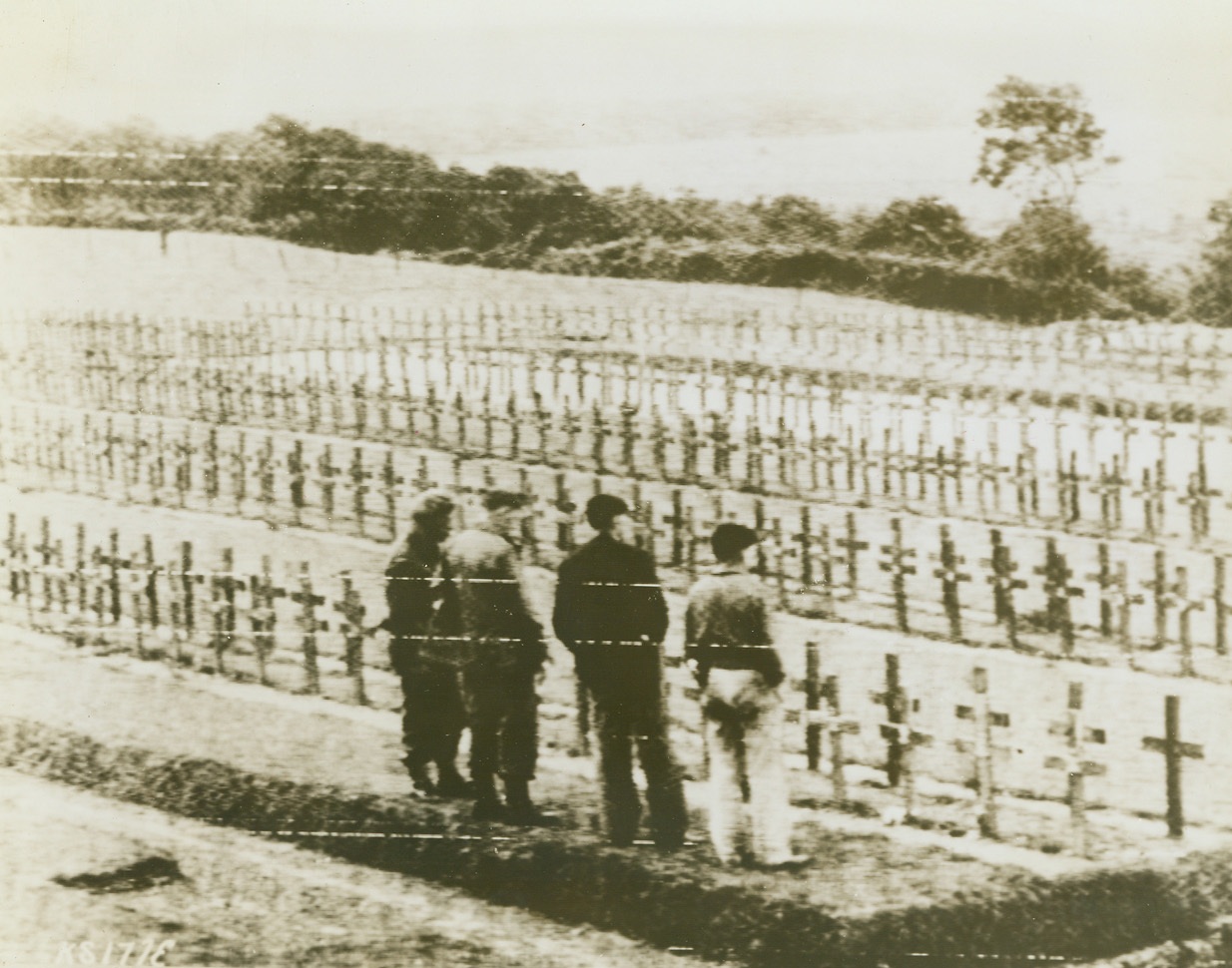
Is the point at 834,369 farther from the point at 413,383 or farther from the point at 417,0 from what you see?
the point at 417,0

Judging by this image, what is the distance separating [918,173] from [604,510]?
1.42 meters

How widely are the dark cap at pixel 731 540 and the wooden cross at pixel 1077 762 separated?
105cm

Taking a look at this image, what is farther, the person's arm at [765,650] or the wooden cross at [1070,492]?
the wooden cross at [1070,492]

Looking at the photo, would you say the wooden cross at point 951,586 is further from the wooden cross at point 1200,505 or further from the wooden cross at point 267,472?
the wooden cross at point 267,472

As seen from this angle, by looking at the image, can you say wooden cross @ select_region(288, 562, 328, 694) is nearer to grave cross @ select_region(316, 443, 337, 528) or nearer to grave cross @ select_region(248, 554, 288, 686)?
grave cross @ select_region(248, 554, 288, 686)

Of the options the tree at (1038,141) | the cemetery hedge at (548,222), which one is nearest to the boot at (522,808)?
the cemetery hedge at (548,222)

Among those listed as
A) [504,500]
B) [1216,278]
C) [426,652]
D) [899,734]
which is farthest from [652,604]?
[1216,278]

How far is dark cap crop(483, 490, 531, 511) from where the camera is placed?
4840 millimetres

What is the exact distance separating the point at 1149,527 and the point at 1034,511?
347mm

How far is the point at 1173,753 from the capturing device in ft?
14.6

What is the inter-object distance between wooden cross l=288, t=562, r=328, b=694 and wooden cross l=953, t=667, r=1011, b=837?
204 centimetres

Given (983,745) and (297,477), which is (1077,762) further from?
(297,477)

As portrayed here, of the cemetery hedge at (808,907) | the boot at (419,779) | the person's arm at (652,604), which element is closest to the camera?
the cemetery hedge at (808,907)

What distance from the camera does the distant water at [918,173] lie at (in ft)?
15.1
